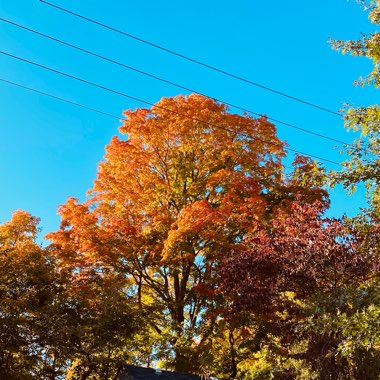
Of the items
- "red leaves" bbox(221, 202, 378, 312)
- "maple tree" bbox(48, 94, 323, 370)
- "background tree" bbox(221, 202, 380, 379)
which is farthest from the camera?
"maple tree" bbox(48, 94, 323, 370)

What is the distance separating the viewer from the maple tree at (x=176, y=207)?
15.5 metres

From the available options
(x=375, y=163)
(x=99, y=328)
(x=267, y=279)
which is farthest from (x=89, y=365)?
(x=375, y=163)

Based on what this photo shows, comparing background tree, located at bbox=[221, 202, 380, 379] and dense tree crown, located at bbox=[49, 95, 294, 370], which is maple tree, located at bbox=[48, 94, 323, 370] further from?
background tree, located at bbox=[221, 202, 380, 379]

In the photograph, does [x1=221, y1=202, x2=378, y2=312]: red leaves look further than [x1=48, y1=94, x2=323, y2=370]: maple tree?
No

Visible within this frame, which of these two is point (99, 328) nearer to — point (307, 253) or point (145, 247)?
point (145, 247)

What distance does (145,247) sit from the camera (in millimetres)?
16016

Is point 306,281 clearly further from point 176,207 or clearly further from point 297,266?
point 176,207

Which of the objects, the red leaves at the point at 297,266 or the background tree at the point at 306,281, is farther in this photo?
the red leaves at the point at 297,266

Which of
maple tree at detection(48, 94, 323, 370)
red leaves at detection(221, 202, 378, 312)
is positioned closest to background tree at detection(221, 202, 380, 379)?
red leaves at detection(221, 202, 378, 312)

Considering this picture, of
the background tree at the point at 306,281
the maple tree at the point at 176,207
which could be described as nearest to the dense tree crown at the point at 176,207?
the maple tree at the point at 176,207

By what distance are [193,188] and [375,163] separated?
9840mm

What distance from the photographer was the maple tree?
15.5 meters

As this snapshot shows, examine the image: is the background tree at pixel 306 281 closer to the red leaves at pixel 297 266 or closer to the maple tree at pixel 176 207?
the red leaves at pixel 297 266

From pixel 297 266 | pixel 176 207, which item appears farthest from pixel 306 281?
pixel 176 207
